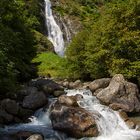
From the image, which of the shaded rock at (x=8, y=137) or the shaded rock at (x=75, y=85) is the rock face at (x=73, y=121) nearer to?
the shaded rock at (x=8, y=137)

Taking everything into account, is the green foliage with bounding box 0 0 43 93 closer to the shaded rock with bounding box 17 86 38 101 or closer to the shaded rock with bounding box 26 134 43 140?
the shaded rock with bounding box 17 86 38 101

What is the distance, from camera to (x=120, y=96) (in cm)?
3697

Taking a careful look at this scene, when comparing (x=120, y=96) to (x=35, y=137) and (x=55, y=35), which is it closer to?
(x=35, y=137)

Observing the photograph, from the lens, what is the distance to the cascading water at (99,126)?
3022 cm

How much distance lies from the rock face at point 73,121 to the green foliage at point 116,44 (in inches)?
506

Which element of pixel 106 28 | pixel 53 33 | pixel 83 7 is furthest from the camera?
pixel 83 7

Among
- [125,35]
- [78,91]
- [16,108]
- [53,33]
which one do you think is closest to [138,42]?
[125,35]

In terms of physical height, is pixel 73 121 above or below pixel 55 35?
below

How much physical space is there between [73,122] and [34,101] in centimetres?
561

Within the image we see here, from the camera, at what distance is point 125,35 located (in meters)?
43.3

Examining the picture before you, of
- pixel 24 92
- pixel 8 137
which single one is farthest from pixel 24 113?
pixel 8 137

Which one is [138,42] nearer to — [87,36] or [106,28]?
[106,28]

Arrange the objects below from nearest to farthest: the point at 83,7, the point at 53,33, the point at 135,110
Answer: the point at 135,110 < the point at 53,33 < the point at 83,7

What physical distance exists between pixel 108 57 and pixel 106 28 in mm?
3431
